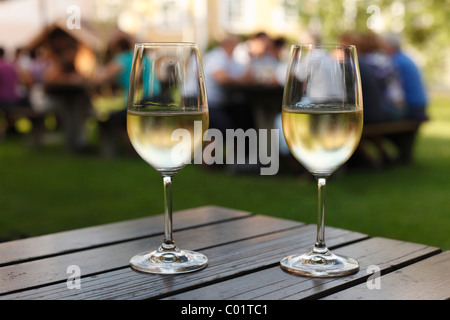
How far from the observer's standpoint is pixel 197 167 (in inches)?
298

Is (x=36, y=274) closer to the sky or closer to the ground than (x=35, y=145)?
closer to the sky

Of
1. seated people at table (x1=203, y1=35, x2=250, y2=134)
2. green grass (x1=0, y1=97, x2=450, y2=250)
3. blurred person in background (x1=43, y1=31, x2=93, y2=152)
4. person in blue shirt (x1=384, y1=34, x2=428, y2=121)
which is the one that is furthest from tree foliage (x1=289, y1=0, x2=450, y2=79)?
green grass (x1=0, y1=97, x2=450, y2=250)

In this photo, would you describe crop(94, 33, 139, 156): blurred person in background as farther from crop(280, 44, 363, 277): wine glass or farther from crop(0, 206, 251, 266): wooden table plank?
crop(280, 44, 363, 277): wine glass

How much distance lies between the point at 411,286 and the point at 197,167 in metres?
6.57

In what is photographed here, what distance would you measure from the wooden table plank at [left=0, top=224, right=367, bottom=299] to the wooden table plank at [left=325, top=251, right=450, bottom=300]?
0.20m

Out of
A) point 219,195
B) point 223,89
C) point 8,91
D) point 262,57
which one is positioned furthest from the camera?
point 8,91

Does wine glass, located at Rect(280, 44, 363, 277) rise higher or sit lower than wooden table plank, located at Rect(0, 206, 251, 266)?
higher

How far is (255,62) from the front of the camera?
8188mm

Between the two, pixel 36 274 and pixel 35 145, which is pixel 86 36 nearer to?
pixel 35 145

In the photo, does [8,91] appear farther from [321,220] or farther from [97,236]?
[321,220]

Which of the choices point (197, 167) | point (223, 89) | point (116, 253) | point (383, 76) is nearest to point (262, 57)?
point (223, 89)

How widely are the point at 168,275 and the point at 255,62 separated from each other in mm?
7269

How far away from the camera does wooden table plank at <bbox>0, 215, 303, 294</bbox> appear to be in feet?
3.53
